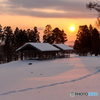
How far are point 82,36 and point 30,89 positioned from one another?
5051 cm

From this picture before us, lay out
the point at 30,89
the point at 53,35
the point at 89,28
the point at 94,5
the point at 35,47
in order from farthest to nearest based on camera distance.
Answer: the point at 53,35 → the point at 89,28 → the point at 35,47 → the point at 94,5 → the point at 30,89

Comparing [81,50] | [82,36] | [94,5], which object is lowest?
[81,50]

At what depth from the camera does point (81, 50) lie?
5769 cm

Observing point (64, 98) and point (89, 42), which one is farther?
point (89, 42)

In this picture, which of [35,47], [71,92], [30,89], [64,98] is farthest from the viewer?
[35,47]

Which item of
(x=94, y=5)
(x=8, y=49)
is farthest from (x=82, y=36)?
(x=94, y=5)

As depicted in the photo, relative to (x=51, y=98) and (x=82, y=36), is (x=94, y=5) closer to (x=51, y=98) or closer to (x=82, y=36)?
(x=51, y=98)

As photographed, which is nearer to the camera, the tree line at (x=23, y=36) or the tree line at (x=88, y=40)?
the tree line at (x=88, y=40)

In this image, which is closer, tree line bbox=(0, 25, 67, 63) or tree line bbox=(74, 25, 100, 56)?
tree line bbox=(74, 25, 100, 56)

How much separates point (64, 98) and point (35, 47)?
27.2 metres

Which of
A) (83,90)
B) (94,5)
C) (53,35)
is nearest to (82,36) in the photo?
(53,35)

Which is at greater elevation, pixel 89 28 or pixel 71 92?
pixel 89 28

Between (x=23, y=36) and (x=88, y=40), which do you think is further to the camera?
(x=23, y=36)

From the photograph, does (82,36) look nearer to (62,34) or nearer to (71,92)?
(62,34)
